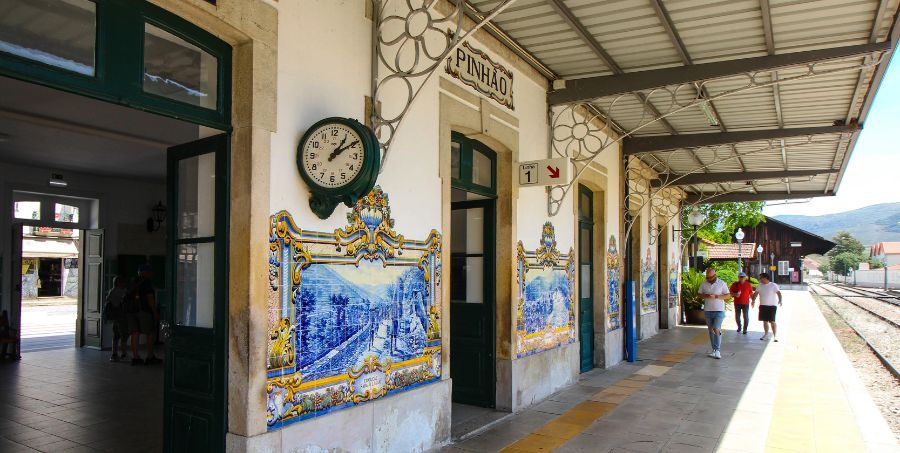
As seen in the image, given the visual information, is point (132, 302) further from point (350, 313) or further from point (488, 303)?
point (350, 313)

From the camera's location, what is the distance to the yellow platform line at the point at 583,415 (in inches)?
215

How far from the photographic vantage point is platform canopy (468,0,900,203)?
552 cm

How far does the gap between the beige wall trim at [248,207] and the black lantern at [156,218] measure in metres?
9.56

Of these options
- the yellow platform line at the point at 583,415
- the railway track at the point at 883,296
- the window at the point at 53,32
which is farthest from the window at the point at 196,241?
the railway track at the point at 883,296

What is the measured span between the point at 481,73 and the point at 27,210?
29.2ft

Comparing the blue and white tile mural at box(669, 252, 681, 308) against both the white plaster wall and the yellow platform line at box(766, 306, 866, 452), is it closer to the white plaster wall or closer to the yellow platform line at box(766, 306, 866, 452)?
the yellow platform line at box(766, 306, 866, 452)

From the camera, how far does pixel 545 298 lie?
24.5ft

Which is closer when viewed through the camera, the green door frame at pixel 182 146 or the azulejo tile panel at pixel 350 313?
the green door frame at pixel 182 146

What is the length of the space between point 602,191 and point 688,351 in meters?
3.80

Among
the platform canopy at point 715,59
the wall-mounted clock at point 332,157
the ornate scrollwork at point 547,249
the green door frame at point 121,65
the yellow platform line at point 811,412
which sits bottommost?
the yellow platform line at point 811,412

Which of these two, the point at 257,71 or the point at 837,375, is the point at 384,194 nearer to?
the point at 257,71

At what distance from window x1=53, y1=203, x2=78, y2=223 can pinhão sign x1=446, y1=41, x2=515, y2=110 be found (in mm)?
8847

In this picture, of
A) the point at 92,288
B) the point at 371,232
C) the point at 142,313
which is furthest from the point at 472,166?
the point at 92,288

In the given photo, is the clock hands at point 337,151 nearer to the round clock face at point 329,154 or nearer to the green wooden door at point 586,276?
the round clock face at point 329,154
